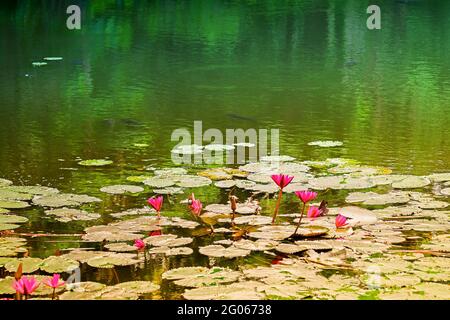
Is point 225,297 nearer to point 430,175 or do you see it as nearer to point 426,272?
point 426,272

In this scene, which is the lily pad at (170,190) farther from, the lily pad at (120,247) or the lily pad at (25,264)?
the lily pad at (25,264)

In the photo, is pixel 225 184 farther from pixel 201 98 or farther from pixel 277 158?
pixel 201 98

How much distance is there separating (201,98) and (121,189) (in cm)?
300

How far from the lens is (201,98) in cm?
678

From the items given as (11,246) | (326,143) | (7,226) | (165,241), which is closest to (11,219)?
(7,226)

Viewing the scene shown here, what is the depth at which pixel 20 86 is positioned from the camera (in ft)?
25.1

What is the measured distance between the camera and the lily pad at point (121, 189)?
3832 millimetres

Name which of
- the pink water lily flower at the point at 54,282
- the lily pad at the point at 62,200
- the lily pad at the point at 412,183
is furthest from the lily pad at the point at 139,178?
the pink water lily flower at the point at 54,282

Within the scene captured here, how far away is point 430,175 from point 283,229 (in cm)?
111

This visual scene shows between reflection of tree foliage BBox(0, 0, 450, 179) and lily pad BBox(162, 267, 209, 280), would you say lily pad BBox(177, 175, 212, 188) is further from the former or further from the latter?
lily pad BBox(162, 267, 209, 280)

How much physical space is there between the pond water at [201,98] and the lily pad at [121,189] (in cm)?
3

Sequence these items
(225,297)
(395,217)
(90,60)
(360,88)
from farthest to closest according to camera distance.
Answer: (90,60)
(360,88)
(395,217)
(225,297)

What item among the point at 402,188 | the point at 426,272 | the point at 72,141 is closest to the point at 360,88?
the point at 72,141

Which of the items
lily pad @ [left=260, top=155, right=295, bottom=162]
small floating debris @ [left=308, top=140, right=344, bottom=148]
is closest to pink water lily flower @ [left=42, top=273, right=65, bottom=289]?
lily pad @ [left=260, top=155, right=295, bottom=162]
